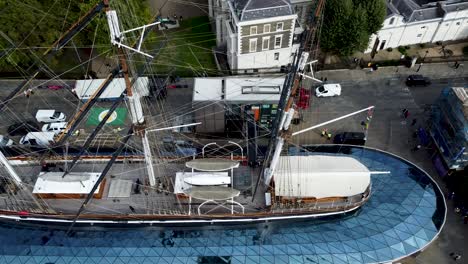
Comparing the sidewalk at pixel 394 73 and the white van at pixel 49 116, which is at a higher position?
the sidewalk at pixel 394 73

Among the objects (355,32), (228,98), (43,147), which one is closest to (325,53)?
(355,32)

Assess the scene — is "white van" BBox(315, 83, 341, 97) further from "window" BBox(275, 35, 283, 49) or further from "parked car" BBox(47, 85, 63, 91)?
"parked car" BBox(47, 85, 63, 91)

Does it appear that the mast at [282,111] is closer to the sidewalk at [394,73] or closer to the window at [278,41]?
the window at [278,41]

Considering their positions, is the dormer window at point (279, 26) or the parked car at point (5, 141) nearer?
the parked car at point (5, 141)

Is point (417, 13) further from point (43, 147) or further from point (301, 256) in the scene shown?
point (43, 147)

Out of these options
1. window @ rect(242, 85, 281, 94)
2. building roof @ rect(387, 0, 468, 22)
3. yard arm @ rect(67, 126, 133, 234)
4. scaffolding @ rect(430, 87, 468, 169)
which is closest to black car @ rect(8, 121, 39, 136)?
yard arm @ rect(67, 126, 133, 234)

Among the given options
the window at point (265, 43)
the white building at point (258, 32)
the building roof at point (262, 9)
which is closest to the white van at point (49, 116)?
the white building at point (258, 32)
